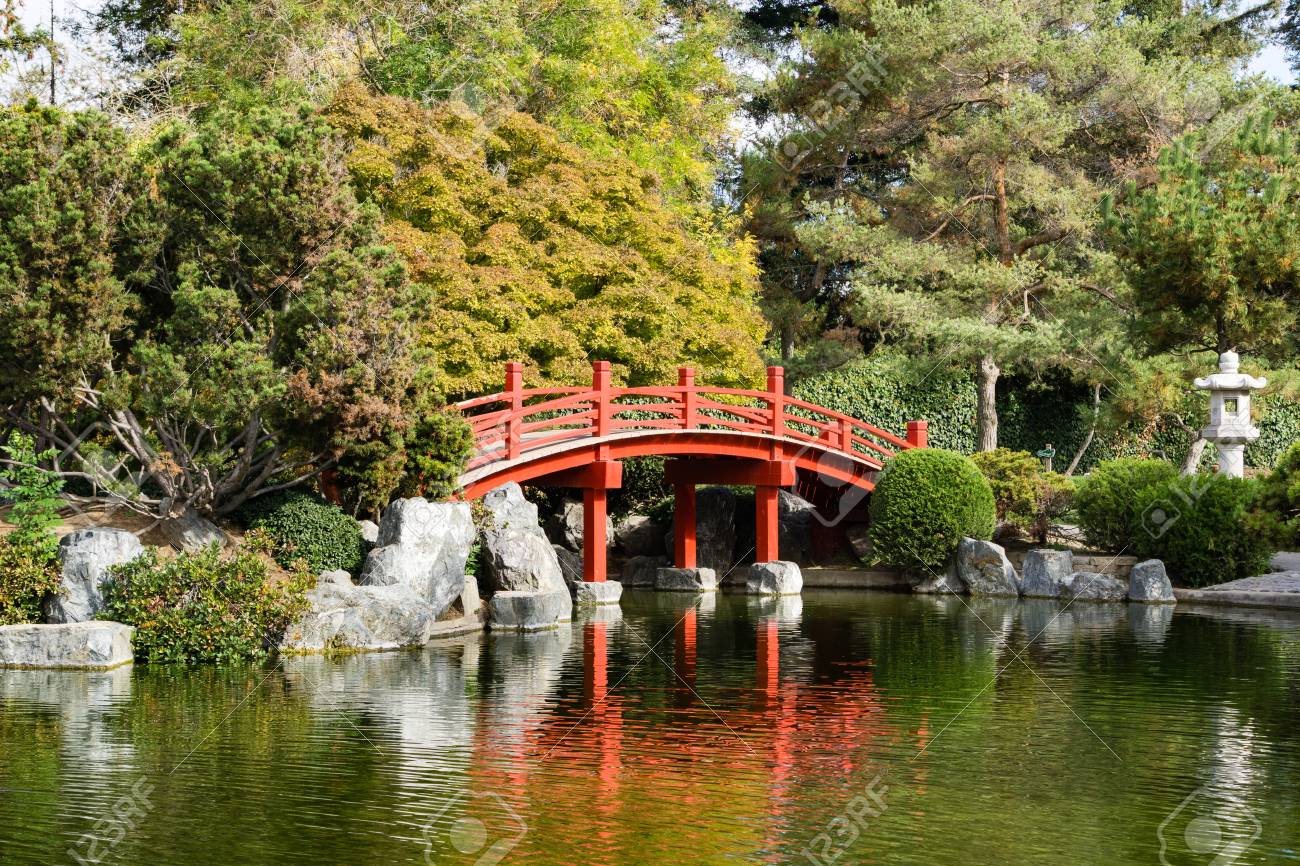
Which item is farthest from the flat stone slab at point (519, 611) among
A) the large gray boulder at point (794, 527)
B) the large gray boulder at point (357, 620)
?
the large gray boulder at point (794, 527)

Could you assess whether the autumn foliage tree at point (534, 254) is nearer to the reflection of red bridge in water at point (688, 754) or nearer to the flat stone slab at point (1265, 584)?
the flat stone slab at point (1265, 584)

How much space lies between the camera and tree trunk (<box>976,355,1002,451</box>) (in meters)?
33.3

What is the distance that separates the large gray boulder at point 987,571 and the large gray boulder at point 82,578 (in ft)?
46.8

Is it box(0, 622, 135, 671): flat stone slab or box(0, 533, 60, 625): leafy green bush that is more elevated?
box(0, 533, 60, 625): leafy green bush

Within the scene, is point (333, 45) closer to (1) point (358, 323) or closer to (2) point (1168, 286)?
(1) point (358, 323)

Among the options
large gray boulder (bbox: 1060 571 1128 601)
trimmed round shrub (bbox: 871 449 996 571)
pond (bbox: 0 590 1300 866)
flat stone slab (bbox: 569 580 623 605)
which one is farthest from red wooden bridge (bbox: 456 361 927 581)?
pond (bbox: 0 590 1300 866)

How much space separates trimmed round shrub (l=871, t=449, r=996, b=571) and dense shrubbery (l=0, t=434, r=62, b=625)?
14.2 m

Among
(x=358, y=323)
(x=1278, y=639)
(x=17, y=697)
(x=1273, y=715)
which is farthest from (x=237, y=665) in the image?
(x=1278, y=639)

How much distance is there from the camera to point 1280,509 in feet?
49.2

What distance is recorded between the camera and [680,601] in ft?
80.6

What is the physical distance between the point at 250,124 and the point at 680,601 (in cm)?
1044

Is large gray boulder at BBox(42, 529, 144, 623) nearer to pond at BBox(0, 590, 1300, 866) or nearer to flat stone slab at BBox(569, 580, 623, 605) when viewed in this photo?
pond at BBox(0, 590, 1300, 866)

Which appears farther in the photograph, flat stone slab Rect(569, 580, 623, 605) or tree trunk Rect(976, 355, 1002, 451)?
tree trunk Rect(976, 355, 1002, 451)

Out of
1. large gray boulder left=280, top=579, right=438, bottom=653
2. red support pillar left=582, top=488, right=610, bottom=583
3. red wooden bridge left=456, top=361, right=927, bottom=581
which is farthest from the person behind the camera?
red support pillar left=582, top=488, right=610, bottom=583
